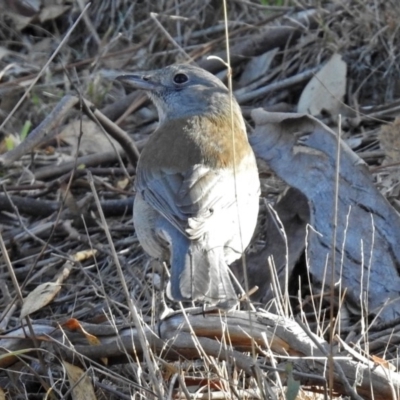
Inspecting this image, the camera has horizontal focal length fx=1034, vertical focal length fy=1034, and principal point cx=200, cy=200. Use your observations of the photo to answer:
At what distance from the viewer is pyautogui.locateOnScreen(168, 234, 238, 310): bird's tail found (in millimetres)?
4941

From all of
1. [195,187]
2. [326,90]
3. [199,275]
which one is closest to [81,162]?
[326,90]

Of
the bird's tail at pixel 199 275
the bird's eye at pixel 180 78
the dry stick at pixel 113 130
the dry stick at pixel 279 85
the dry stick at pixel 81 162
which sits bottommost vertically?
the dry stick at pixel 81 162

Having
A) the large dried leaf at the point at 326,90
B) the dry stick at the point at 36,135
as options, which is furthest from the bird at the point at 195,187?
the large dried leaf at the point at 326,90

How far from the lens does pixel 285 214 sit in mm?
6770

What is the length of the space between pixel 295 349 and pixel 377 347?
1188 millimetres

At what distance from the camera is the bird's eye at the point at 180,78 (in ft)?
23.2

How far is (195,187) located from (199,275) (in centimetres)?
84

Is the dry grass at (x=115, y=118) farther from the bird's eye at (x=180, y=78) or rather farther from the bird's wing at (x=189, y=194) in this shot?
the bird's wing at (x=189, y=194)

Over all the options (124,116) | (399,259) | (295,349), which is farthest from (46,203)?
(295,349)

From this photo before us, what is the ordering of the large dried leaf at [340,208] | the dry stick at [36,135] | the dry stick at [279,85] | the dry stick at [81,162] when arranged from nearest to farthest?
the large dried leaf at [340,208], the dry stick at [36,135], the dry stick at [81,162], the dry stick at [279,85]

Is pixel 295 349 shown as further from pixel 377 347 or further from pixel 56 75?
pixel 56 75

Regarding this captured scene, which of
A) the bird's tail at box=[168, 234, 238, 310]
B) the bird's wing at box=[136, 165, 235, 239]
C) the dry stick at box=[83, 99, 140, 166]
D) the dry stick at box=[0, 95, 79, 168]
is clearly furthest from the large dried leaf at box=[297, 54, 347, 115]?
the bird's tail at box=[168, 234, 238, 310]

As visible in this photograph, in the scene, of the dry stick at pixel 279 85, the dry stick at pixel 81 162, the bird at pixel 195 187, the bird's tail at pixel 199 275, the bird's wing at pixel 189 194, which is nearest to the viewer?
the bird's tail at pixel 199 275

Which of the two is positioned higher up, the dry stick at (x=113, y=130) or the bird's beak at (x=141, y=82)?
the bird's beak at (x=141, y=82)
